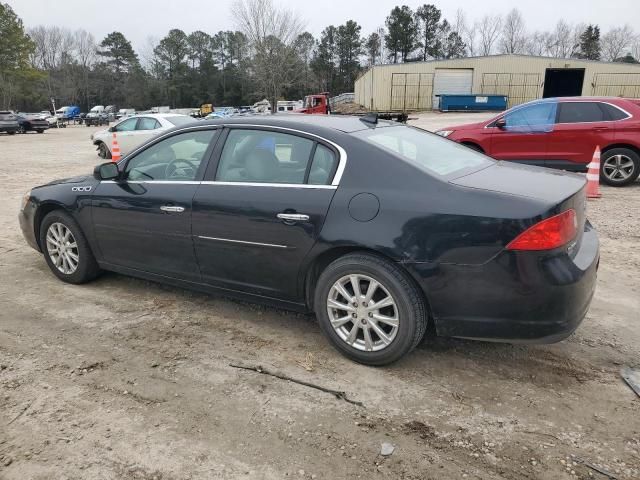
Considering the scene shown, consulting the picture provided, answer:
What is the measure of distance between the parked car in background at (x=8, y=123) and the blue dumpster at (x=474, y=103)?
3163 centimetres

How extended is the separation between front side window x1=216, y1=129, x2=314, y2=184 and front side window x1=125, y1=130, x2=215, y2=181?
249 millimetres

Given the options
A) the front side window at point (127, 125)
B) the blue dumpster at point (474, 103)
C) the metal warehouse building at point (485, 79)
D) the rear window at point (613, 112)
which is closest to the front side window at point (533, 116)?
the rear window at point (613, 112)

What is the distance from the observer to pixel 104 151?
16484 mm

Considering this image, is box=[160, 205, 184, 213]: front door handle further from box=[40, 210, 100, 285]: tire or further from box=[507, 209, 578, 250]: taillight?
box=[507, 209, 578, 250]: taillight

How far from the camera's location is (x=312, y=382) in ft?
10.1

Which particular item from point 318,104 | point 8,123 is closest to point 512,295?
point 318,104

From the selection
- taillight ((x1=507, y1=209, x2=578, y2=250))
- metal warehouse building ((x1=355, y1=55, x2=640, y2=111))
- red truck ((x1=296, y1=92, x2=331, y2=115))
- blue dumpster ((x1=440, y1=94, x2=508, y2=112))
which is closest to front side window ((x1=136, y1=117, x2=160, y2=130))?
taillight ((x1=507, y1=209, x2=578, y2=250))

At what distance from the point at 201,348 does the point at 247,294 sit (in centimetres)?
49

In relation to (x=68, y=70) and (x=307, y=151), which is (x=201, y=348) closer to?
(x=307, y=151)

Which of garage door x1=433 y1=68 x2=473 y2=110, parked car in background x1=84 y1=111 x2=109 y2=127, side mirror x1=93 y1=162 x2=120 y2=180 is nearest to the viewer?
side mirror x1=93 y1=162 x2=120 y2=180

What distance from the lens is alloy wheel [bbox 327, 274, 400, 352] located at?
308cm

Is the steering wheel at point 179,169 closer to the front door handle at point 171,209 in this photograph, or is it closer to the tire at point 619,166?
the front door handle at point 171,209

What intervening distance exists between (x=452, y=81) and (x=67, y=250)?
47808mm

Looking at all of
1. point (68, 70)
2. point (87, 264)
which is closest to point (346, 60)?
point (68, 70)
